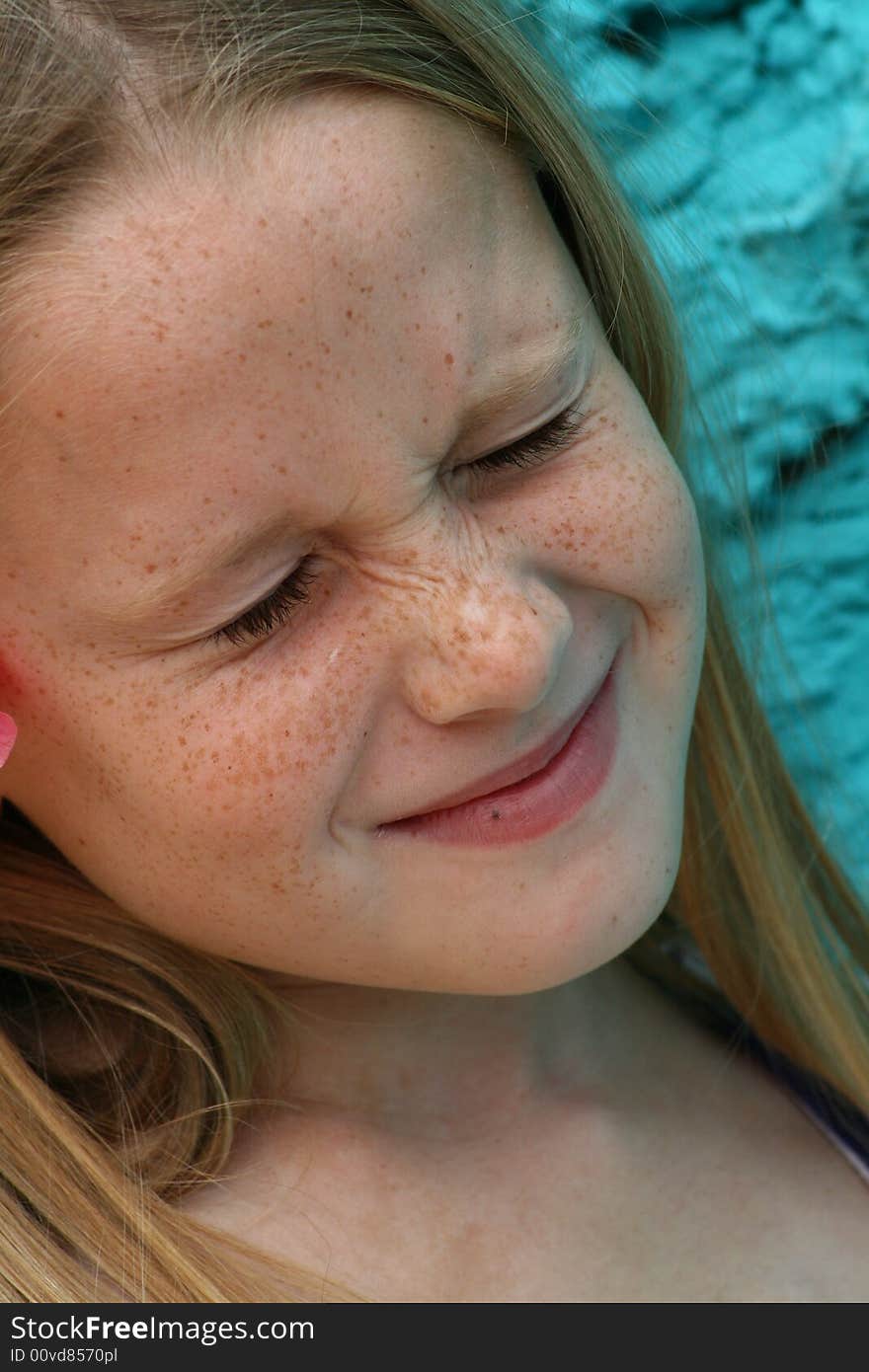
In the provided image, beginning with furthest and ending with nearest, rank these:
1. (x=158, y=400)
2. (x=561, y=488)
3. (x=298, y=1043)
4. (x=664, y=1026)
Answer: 1. (x=664, y=1026)
2. (x=298, y=1043)
3. (x=561, y=488)
4. (x=158, y=400)

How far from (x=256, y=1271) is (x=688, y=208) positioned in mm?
999

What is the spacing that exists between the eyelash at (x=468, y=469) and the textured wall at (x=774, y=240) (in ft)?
1.32

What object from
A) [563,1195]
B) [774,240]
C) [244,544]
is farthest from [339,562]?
[774,240]

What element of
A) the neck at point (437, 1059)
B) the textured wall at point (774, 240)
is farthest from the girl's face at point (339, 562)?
the textured wall at point (774, 240)

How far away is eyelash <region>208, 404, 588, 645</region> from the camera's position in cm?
101

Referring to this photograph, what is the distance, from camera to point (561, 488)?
42.7 inches

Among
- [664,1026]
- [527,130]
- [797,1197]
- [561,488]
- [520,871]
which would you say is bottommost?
[797,1197]

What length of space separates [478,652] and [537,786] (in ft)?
0.46

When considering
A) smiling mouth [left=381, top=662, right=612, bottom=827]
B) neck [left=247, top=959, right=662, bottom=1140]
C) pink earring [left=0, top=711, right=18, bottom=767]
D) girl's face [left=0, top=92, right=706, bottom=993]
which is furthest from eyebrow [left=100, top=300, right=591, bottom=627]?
neck [left=247, top=959, right=662, bottom=1140]

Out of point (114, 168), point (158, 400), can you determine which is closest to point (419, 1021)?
point (158, 400)

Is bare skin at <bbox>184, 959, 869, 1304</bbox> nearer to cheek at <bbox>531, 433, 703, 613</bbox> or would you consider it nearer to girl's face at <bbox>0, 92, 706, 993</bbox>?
girl's face at <bbox>0, 92, 706, 993</bbox>

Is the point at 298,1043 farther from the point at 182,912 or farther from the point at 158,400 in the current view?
the point at 158,400

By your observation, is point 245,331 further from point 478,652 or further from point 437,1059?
point 437,1059

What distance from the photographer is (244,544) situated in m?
0.96
